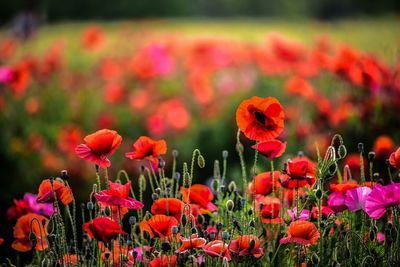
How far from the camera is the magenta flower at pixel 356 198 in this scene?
1676 millimetres

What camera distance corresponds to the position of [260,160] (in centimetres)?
430

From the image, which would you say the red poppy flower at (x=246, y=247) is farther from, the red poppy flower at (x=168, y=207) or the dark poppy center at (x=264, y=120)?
the dark poppy center at (x=264, y=120)

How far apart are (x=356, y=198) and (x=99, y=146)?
72cm

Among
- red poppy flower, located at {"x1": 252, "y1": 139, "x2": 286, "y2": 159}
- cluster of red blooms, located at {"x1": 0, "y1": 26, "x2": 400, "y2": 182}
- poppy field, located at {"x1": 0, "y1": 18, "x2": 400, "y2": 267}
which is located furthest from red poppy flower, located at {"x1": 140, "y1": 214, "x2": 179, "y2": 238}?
cluster of red blooms, located at {"x1": 0, "y1": 26, "x2": 400, "y2": 182}

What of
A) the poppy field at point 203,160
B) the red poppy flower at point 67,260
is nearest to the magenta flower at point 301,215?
the poppy field at point 203,160

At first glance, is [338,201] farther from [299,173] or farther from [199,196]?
[199,196]

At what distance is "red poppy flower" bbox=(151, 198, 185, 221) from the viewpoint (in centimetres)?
170


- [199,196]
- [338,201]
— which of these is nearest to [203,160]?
[199,196]

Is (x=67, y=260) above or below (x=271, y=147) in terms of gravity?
below

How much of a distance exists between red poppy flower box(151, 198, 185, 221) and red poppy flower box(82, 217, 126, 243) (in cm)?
20

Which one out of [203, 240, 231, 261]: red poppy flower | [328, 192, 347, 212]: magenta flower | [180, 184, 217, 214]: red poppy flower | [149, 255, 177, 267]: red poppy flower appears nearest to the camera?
[203, 240, 231, 261]: red poppy flower

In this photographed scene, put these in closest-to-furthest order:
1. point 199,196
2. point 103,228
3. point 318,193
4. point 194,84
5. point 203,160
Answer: point 103,228, point 318,193, point 203,160, point 199,196, point 194,84

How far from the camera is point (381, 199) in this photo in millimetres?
1594

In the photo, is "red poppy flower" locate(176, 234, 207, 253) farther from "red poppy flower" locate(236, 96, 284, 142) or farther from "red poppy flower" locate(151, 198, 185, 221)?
"red poppy flower" locate(236, 96, 284, 142)
